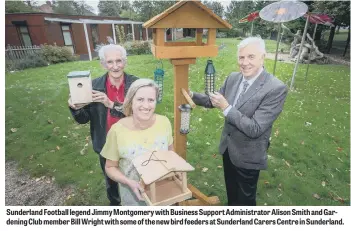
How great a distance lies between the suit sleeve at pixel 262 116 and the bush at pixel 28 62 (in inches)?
562

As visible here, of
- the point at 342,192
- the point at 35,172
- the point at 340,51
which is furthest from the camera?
the point at 340,51

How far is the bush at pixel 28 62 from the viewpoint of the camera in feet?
42.0

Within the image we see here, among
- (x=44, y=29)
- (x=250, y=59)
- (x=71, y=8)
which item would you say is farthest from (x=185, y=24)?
(x=71, y=8)

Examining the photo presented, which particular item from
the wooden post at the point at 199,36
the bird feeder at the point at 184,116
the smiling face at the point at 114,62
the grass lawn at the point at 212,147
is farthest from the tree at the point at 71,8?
the bird feeder at the point at 184,116

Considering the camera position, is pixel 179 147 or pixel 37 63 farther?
pixel 37 63

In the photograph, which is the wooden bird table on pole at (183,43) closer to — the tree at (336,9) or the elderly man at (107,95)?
the elderly man at (107,95)

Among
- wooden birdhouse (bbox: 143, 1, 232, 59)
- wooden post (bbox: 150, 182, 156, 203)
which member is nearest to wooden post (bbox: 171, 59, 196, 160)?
wooden birdhouse (bbox: 143, 1, 232, 59)

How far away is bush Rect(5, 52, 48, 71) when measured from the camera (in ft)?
42.0
